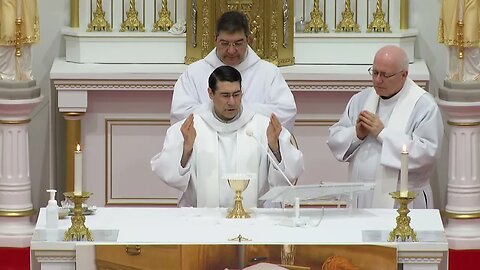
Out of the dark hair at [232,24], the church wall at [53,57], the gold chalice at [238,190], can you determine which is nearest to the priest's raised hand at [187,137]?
the gold chalice at [238,190]

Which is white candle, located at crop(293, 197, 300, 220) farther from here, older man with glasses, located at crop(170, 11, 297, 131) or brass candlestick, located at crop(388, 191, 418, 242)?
older man with glasses, located at crop(170, 11, 297, 131)

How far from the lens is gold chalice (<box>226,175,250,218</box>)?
638 centimetres

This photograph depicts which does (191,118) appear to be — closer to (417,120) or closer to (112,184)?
(417,120)

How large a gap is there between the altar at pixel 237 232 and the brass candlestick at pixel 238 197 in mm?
48

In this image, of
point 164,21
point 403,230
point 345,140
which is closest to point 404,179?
point 403,230

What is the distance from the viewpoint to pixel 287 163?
698 cm

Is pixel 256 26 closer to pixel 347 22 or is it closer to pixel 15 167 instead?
pixel 347 22

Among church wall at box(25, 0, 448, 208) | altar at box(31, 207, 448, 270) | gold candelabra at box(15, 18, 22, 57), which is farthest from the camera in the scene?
church wall at box(25, 0, 448, 208)

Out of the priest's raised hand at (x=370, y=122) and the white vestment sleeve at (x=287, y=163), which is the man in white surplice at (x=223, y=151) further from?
the priest's raised hand at (x=370, y=122)

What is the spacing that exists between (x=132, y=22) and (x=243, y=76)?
1.86m

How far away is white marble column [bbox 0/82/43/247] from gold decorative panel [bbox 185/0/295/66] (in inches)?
49.2

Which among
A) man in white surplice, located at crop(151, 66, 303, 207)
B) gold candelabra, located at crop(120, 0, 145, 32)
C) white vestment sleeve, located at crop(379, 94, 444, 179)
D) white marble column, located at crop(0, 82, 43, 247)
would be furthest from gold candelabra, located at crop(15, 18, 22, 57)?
white vestment sleeve, located at crop(379, 94, 444, 179)

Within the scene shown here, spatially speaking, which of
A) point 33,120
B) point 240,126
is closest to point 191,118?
point 240,126

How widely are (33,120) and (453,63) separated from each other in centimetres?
295
